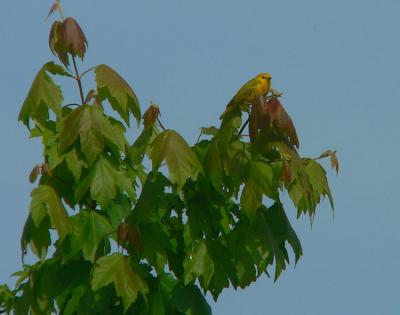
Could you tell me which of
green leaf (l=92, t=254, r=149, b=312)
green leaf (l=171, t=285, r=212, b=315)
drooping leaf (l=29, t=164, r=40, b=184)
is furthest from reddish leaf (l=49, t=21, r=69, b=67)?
green leaf (l=171, t=285, r=212, b=315)

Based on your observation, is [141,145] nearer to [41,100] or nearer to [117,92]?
[117,92]

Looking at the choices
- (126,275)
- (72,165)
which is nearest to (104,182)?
(72,165)

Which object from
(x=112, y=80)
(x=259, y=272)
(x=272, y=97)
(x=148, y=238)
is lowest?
(x=259, y=272)

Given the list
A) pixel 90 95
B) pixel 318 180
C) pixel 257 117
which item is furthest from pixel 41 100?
pixel 318 180

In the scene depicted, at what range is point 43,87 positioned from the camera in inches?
184

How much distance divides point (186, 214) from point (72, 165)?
62 centimetres

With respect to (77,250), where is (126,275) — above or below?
below

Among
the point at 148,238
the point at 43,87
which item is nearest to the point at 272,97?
the point at 148,238

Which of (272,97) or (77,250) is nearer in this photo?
(272,97)

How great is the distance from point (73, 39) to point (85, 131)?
0.49m

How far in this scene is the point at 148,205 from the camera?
430cm

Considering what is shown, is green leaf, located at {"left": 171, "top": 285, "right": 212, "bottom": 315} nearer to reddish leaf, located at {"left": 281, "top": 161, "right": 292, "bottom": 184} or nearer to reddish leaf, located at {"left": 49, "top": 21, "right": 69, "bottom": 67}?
reddish leaf, located at {"left": 281, "top": 161, "right": 292, "bottom": 184}

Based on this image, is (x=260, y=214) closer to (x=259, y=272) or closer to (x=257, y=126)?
(x=259, y=272)

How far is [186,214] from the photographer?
4.57m
